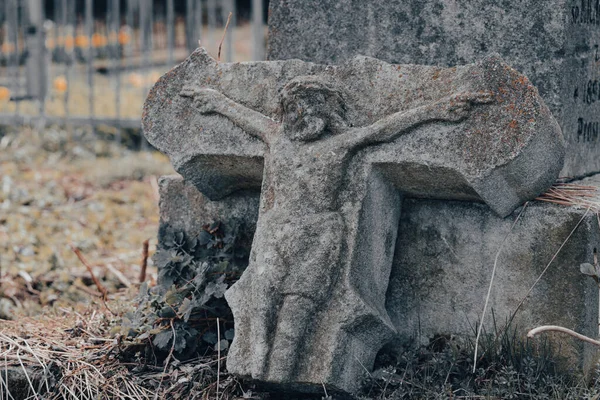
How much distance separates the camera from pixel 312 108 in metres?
→ 2.88

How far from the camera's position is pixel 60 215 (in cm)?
575

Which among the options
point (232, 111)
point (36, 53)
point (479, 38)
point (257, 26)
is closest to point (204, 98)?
point (232, 111)

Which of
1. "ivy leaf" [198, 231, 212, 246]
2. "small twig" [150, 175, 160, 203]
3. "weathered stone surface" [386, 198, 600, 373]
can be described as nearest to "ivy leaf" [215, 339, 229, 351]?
"ivy leaf" [198, 231, 212, 246]

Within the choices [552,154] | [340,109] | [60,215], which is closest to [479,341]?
[552,154]

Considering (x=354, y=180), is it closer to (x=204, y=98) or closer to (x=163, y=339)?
(x=204, y=98)

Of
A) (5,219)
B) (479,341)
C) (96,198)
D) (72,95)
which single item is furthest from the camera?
(72,95)

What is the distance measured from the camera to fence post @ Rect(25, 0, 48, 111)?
27.0ft

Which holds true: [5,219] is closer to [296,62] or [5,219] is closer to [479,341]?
[296,62]

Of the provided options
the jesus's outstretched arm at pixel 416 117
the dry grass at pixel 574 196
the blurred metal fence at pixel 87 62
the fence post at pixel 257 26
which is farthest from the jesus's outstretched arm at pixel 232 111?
the fence post at pixel 257 26

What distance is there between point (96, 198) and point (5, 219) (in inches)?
30.4

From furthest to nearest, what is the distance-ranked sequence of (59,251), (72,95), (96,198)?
(72,95) → (96,198) → (59,251)

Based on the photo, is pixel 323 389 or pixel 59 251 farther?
pixel 59 251

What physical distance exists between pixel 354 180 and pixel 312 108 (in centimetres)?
28

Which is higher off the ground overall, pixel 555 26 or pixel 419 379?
pixel 555 26
